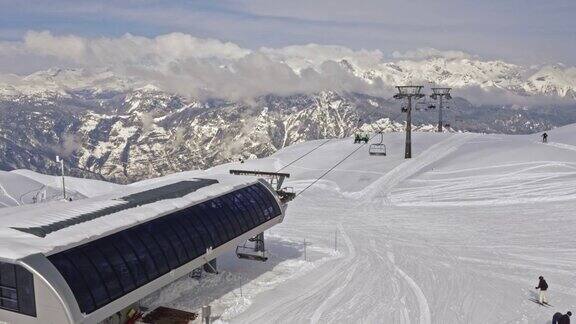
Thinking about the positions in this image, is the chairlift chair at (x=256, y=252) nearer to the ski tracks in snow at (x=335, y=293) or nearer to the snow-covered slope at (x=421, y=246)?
the snow-covered slope at (x=421, y=246)

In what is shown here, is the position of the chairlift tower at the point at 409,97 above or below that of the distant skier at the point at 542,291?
above

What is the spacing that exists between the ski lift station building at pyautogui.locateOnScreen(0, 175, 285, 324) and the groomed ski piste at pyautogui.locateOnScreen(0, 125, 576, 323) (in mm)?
3777

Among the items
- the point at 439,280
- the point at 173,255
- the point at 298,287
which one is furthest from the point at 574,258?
the point at 173,255

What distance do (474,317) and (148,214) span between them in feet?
50.8

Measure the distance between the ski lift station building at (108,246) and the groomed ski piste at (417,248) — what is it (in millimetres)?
3777

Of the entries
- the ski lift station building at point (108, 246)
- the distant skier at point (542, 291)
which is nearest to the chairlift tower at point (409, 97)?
the ski lift station building at point (108, 246)

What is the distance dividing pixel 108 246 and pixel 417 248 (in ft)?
74.0

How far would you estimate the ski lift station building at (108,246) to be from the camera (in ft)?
51.6

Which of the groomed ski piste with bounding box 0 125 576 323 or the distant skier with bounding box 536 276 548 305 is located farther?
the groomed ski piste with bounding box 0 125 576 323

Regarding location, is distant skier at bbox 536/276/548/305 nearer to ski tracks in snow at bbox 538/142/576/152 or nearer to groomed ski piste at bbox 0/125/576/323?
groomed ski piste at bbox 0/125/576/323

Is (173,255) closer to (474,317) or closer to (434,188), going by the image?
(474,317)

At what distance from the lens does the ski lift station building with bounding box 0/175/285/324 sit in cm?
1574

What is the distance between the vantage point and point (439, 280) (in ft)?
91.7

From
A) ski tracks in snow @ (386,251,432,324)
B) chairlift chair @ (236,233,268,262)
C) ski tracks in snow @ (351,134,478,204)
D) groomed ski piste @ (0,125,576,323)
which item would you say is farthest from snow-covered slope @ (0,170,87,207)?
ski tracks in snow @ (386,251,432,324)
